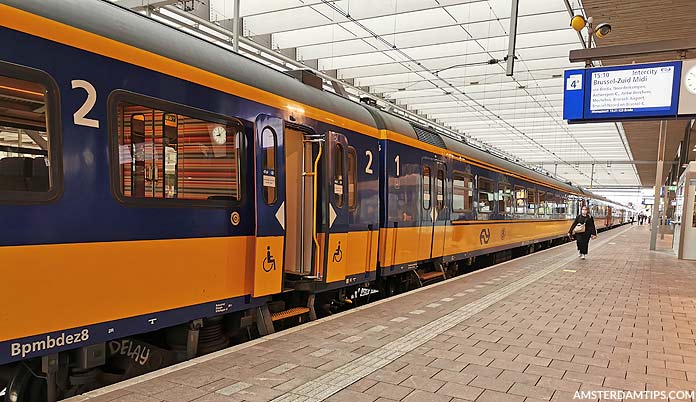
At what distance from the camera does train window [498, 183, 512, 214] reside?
13.5m

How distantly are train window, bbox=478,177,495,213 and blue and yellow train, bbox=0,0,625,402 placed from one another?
5.50 metres

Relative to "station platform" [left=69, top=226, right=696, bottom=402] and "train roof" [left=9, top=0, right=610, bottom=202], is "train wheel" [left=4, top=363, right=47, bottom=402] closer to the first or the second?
"station platform" [left=69, top=226, right=696, bottom=402]

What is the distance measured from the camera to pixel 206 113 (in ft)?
14.7

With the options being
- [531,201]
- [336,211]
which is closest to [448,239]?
[336,211]

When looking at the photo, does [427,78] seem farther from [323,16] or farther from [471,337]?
[471,337]

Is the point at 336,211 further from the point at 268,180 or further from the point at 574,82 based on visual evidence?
the point at 574,82

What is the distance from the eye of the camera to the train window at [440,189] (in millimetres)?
9493

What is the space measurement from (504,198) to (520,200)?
6.43 ft

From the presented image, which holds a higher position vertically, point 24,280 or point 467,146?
point 467,146

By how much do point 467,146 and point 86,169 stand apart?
364 inches

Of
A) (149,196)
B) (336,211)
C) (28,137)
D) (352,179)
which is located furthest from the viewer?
(352,179)

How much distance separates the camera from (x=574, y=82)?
9.88m

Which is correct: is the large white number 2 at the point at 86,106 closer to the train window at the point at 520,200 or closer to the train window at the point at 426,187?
the train window at the point at 426,187

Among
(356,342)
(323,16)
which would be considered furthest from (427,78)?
(356,342)
